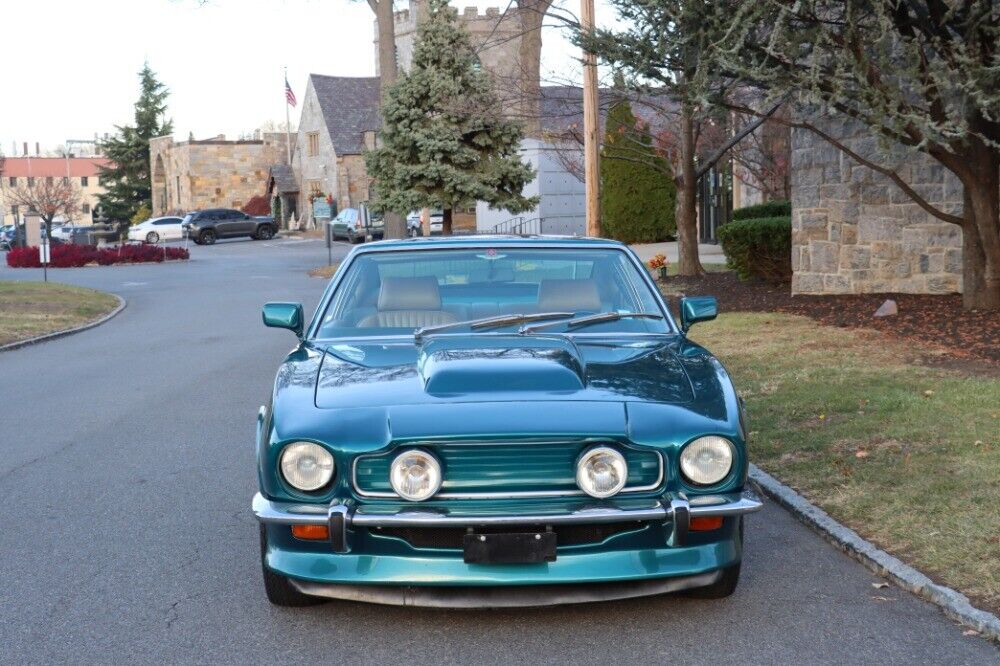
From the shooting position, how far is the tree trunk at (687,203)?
73.0 feet

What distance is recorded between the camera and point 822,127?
17969 mm

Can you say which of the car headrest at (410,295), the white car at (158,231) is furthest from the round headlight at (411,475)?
the white car at (158,231)

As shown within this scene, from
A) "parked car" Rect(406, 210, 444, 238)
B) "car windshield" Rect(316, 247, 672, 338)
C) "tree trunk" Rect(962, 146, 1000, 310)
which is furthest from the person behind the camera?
"parked car" Rect(406, 210, 444, 238)

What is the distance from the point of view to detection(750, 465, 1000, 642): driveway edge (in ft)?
16.0

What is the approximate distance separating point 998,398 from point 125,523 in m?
6.19

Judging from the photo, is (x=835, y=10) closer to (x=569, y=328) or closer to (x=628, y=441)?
(x=569, y=328)

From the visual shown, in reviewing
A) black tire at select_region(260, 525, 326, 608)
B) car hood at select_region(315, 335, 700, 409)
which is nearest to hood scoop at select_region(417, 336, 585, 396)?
car hood at select_region(315, 335, 700, 409)

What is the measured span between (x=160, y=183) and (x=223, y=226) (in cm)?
2198

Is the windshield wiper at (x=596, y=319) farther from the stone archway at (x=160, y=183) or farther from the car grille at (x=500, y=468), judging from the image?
the stone archway at (x=160, y=183)

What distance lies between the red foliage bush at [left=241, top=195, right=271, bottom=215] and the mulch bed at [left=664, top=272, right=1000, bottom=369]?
2295 inches

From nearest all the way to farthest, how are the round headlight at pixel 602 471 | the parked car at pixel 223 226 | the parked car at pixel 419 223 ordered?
the round headlight at pixel 602 471
the parked car at pixel 419 223
the parked car at pixel 223 226

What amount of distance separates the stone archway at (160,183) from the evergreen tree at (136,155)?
889 mm

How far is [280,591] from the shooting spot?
5121 millimetres

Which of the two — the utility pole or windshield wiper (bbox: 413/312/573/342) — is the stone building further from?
windshield wiper (bbox: 413/312/573/342)
